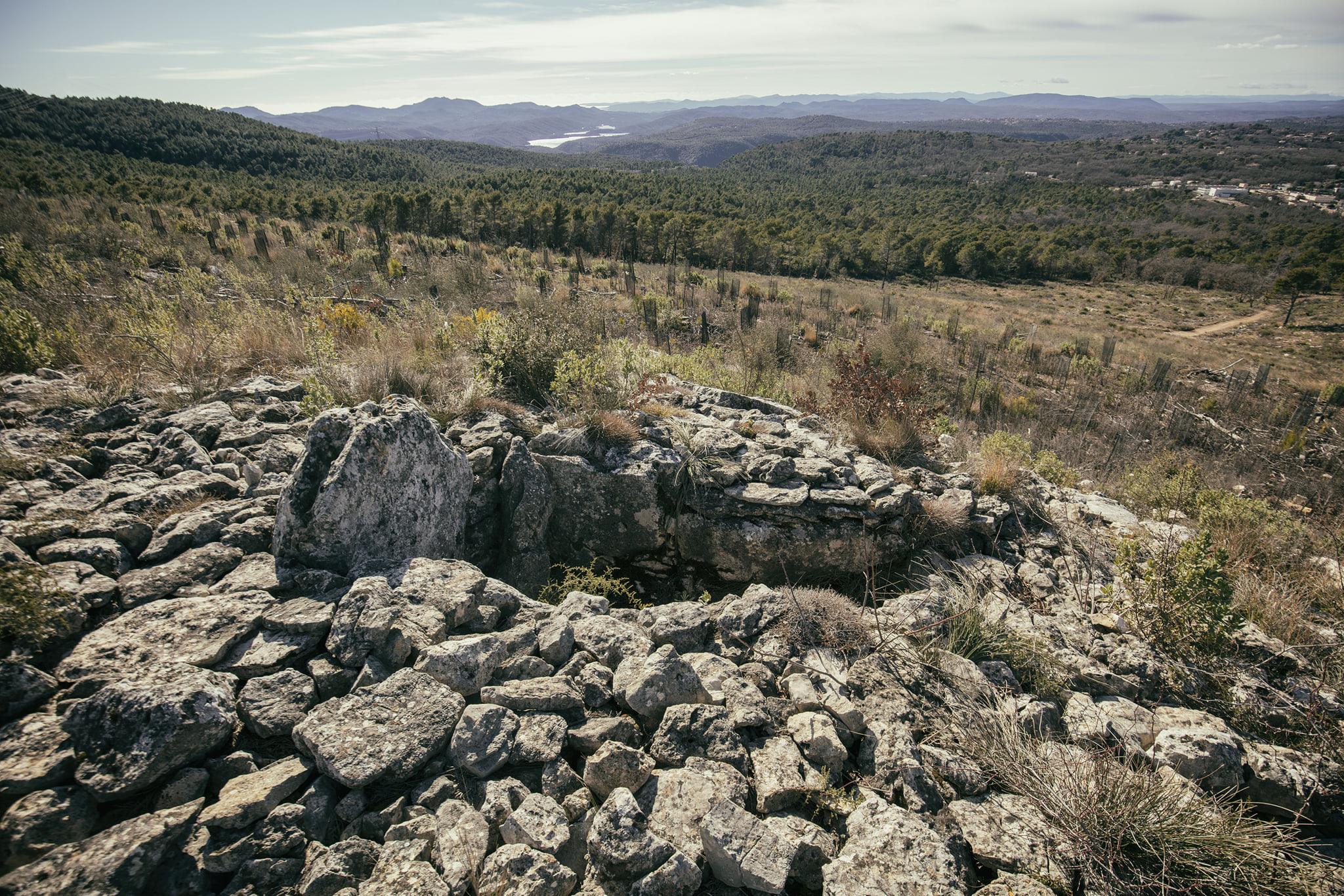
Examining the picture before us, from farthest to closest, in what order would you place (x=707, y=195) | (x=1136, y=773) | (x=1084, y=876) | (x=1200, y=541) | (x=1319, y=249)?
(x=707, y=195), (x=1319, y=249), (x=1200, y=541), (x=1136, y=773), (x=1084, y=876)

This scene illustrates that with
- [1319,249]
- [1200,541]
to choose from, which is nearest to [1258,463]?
[1200,541]

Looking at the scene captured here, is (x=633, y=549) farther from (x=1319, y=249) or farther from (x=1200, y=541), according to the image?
(x=1319, y=249)

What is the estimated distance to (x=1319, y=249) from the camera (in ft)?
174

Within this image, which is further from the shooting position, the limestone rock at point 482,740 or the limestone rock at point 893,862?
the limestone rock at point 482,740

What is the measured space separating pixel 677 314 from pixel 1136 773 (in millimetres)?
17293

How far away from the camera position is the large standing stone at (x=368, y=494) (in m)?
3.60

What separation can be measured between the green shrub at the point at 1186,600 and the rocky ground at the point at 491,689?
0.70 feet

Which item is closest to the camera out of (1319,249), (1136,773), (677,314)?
(1136,773)

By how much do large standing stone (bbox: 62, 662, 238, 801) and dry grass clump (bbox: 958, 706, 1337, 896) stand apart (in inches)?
150

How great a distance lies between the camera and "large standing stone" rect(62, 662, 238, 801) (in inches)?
Answer: 87.0

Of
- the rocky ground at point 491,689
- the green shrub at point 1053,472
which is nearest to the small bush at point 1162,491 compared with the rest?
the green shrub at point 1053,472

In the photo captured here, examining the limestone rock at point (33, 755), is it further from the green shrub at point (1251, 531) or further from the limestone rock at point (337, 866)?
the green shrub at point (1251, 531)

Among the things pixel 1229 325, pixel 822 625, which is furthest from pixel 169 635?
pixel 1229 325

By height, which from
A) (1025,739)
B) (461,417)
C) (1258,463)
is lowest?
(1258,463)
